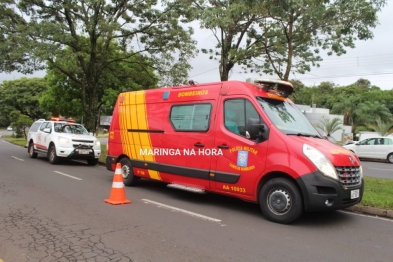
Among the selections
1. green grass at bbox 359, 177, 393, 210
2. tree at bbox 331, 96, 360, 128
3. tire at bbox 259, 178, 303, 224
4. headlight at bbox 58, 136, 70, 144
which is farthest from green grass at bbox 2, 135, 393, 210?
tree at bbox 331, 96, 360, 128

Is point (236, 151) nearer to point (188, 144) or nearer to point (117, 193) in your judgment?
point (188, 144)

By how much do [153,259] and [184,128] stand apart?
12.9ft

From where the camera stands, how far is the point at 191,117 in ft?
25.0

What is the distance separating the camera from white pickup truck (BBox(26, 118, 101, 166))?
44.4 ft

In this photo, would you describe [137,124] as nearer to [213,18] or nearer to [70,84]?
[213,18]

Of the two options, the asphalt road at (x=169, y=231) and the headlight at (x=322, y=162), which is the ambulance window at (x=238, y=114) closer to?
the headlight at (x=322, y=162)

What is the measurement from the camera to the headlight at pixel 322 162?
566 centimetres

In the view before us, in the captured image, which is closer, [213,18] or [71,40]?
[213,18]

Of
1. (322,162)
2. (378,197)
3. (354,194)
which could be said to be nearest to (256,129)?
(322,162)

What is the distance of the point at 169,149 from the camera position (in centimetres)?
795

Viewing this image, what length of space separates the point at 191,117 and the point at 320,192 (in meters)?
3.21

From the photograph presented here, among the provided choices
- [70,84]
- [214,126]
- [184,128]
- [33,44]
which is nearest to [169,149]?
[184,128]

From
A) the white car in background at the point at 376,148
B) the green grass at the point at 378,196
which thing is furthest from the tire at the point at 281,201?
the white car in background at the point at 376,148

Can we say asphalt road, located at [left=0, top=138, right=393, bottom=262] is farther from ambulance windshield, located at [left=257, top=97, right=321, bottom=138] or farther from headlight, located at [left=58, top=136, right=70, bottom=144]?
headlight, located at [left=58, top=136, right=70, bottom=144]
